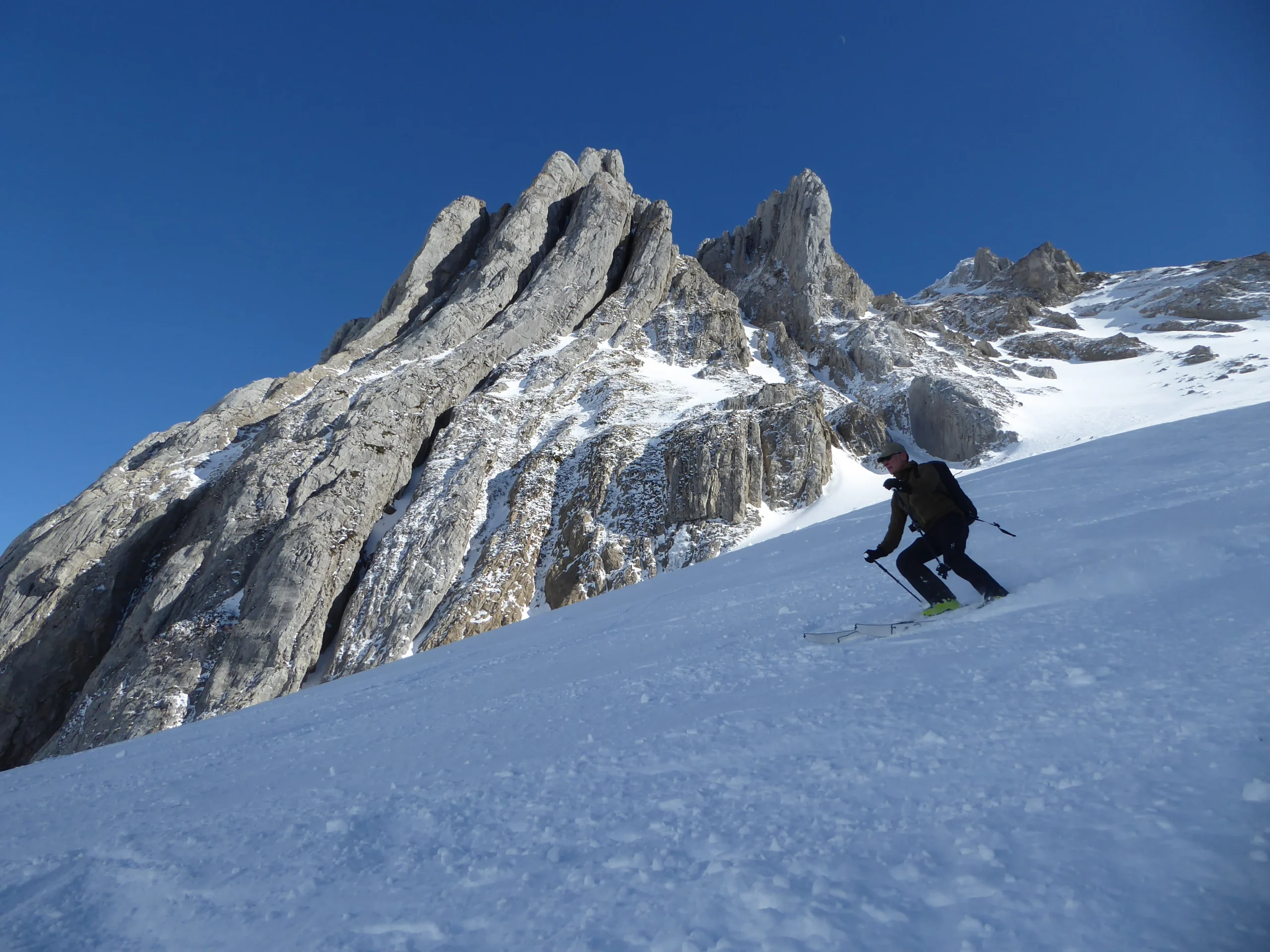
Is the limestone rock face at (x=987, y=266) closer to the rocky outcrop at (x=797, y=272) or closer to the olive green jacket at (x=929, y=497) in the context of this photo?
the rocky outcrop at (x=797, y=272)

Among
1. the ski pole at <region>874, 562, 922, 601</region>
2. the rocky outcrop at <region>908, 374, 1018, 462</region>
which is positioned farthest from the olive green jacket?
the rocky outcrop at <region>908, 374, 1018, 462</region>

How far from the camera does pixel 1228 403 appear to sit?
3209cm

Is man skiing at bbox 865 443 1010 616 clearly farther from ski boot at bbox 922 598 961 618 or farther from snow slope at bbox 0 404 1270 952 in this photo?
snow slope at bbox 0 404 1270 952

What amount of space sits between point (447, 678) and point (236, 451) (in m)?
35.6

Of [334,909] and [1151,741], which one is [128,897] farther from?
[1151,741]

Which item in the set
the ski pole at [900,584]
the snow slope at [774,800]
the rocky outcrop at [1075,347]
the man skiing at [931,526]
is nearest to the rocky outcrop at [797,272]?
the rocky outcrop at [1075,347]

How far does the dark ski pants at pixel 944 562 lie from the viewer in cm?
504

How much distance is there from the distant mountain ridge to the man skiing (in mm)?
20146

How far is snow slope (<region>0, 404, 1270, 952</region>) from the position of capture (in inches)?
74.6

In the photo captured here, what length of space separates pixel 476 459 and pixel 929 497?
28242 mm

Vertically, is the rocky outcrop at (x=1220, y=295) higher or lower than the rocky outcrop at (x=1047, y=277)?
lower

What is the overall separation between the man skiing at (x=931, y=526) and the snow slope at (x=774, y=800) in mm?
408

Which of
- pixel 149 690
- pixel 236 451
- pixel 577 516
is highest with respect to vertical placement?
pixel 236 451

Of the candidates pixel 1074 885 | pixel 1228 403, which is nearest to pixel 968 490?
pixel 1074 885
